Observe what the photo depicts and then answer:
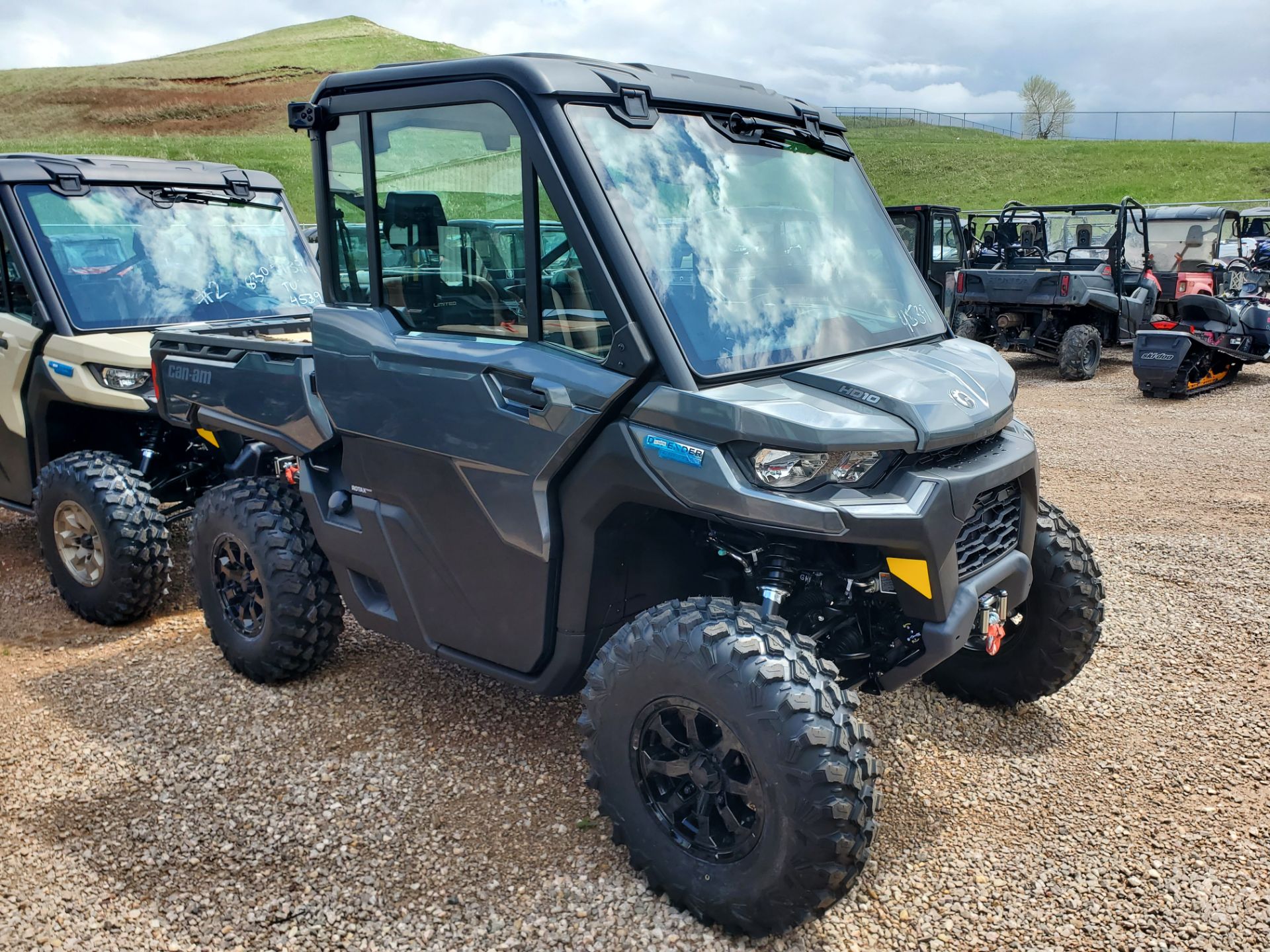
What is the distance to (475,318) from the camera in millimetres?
3184

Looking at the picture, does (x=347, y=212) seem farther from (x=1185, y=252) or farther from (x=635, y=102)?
(x=1185, y=252)

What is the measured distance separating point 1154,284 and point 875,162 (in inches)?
1535

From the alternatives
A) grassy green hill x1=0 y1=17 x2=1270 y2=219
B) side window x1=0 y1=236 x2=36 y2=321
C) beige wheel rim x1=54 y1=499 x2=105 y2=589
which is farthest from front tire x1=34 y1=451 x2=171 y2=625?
grassy green hill x1=0 y1=17 x2=1270 y2=219

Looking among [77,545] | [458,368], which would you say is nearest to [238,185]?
[77,545]

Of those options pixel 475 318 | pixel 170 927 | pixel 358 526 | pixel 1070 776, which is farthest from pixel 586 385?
pixel 1070 776

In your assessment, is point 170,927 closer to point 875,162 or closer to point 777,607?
point 777,607

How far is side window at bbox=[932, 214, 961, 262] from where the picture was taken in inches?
653

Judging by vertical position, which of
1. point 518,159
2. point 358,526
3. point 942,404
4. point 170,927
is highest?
point 518,159

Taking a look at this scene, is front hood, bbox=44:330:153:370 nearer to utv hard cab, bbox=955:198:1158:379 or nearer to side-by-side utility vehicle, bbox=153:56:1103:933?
side-by-side utility vehicle, bbox=153:56:1103:933

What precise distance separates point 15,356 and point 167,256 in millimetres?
931

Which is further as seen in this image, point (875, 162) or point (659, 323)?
point (875, 162)

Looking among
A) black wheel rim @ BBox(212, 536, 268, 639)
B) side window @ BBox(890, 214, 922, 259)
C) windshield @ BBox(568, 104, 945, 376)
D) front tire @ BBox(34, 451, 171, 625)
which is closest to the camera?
windshield @ BBox(568, 104, 945, 376)

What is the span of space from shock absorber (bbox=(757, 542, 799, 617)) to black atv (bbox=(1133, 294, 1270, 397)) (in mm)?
10072

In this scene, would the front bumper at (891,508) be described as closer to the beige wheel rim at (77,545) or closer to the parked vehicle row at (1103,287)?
the beige wheel rim at (77,545)
